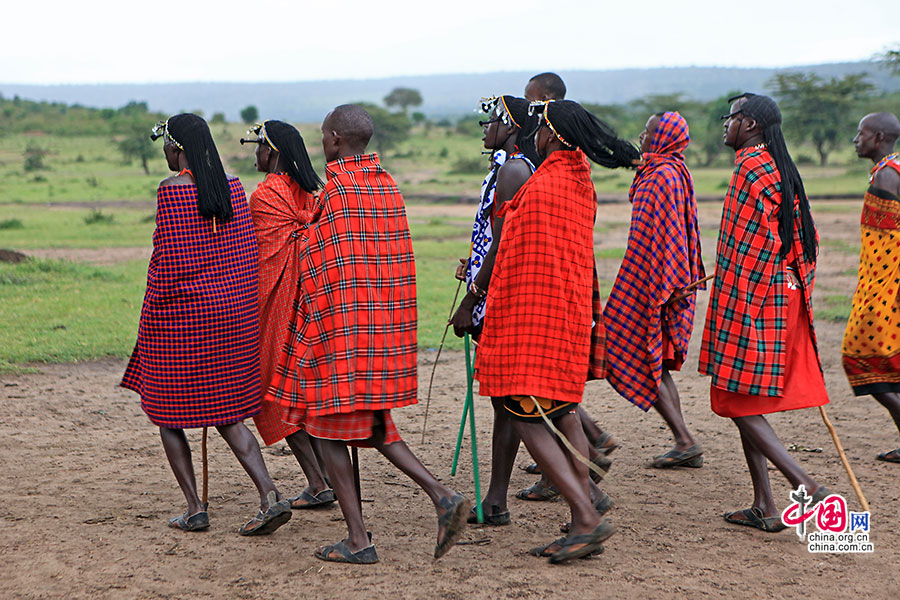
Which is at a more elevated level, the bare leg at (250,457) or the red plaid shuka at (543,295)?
the red plaid shuka at (543,295)

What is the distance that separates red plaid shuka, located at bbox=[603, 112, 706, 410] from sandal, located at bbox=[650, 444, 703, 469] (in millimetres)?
613

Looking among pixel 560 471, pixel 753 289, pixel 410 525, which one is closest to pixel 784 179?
pixel 753 289

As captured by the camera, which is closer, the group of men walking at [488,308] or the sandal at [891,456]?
the group of men walking at [488,308]

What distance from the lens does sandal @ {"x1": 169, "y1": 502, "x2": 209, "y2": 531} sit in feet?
14.4

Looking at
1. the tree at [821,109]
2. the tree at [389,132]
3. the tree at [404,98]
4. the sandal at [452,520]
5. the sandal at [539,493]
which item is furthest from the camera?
the tree at [404,98]

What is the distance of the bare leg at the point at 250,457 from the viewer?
4340 mm

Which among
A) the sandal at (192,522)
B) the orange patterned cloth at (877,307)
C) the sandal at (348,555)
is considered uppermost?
the orange patterned cloth at (877,307)

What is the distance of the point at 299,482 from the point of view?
5.25m

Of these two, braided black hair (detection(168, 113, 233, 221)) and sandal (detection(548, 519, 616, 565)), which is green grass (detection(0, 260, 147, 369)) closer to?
braided black hair (detection(168, 113, 233, 221))

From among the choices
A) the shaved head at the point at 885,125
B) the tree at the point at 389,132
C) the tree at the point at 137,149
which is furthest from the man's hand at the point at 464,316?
the tree at the point at 389,132

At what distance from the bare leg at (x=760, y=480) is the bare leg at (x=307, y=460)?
2.09m

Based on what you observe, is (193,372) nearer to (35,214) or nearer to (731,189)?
(731,189)
